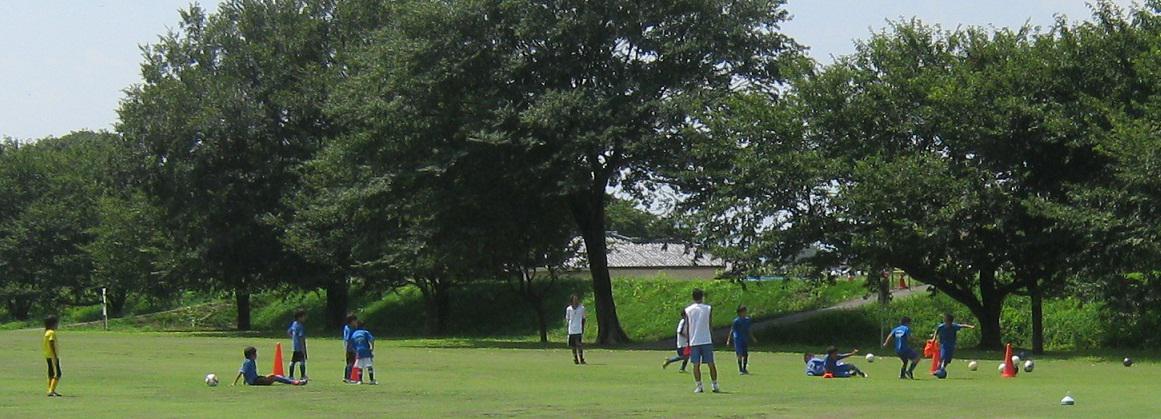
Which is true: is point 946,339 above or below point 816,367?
above

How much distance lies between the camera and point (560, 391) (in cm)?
2556

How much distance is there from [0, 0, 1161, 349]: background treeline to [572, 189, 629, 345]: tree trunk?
10 centimetres

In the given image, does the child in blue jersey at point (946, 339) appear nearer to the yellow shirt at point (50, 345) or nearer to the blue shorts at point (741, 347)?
the blue shorts at point (741, 347)

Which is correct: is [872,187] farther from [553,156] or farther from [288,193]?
[288,193]

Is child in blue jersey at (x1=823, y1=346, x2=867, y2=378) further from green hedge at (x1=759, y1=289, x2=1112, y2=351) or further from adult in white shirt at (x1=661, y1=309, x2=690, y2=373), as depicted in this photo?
green hedge at (x1=759, y1=289, x2=1112, y2=351)

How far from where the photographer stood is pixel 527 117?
1858 inches

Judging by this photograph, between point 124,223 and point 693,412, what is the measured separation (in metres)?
67.5

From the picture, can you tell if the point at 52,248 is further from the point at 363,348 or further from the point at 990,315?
the point at 363,348

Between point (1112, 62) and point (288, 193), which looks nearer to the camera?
point (1112, 62)

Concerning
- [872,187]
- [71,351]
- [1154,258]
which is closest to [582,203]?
[872,187]

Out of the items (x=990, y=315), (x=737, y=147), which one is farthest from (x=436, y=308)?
(x=990, y=315)

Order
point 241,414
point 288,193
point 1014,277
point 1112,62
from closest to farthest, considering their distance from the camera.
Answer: point 241,414 → point 1112,62 → point 1014,277 → point 288,193

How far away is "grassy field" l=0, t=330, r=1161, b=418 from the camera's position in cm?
2077

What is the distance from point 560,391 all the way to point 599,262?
97.7 ft
